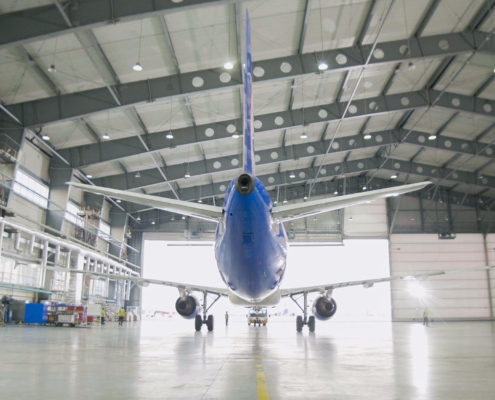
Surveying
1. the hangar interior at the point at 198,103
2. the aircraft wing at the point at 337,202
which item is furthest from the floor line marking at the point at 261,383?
the hangar interior at the point at 198,103

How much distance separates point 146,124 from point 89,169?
9203mm

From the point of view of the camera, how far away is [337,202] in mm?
9273

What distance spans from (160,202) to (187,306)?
12.6 metres

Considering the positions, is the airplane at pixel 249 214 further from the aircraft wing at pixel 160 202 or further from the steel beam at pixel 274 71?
the steel beam at pixel 274 71

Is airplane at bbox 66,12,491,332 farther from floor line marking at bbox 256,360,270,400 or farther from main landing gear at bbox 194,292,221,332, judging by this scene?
main landing gear at bbox 194,292,221,332

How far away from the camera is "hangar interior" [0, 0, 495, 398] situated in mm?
20531

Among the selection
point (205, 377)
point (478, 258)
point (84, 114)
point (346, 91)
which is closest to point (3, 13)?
point (84, 114)

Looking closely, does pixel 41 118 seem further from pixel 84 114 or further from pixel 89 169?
pixel 89 169

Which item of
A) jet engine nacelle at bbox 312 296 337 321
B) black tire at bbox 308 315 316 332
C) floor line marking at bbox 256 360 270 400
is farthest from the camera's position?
black tire at bbox 308 315 316 332

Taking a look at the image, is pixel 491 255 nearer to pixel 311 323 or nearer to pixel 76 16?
pixel 311 323

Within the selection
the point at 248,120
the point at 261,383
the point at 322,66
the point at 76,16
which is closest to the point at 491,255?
the point at 322,66

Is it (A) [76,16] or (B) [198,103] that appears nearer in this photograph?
(A) [76,16]

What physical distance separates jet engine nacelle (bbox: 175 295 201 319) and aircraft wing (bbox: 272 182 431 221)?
1068 centimetres

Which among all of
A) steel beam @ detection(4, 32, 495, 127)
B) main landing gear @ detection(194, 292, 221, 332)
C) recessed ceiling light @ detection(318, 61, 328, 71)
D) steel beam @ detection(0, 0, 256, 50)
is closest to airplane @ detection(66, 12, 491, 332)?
steel beam @ detection(0, 0, 256, 50)
